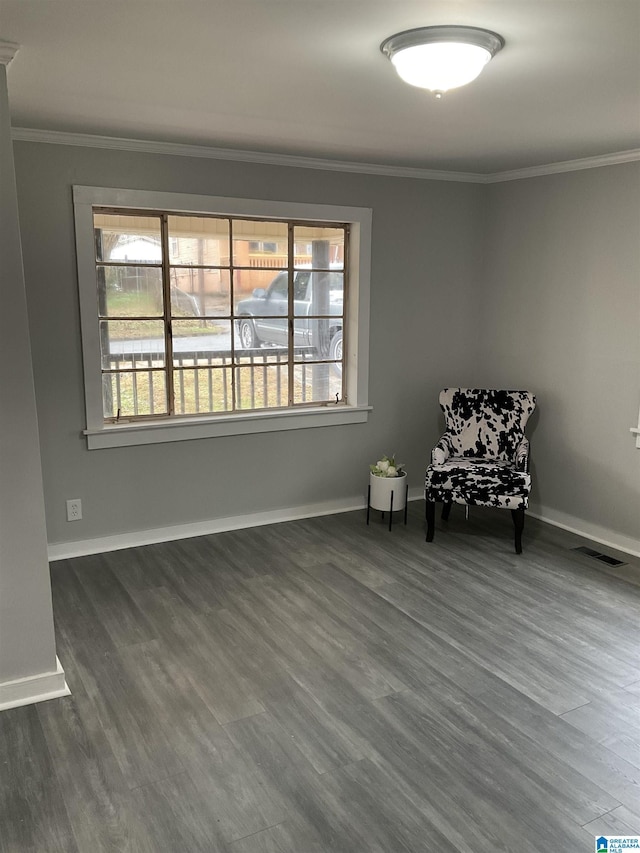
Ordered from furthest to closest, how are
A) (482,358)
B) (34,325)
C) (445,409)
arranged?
1. (482,358)
2. (445,409)
3. (34,325)

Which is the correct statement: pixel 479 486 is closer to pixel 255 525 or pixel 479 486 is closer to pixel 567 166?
pixel 255 525

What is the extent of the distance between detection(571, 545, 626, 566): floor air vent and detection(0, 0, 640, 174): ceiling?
231 centimetres

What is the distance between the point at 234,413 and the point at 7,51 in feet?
8.26

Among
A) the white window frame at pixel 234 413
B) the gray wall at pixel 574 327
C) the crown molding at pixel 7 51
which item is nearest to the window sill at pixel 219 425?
the white window frame at pixel 234 413

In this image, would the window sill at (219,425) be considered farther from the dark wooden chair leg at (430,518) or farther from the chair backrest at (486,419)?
the dark wooden chair leg at (430,518)

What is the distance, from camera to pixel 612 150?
13.0ft

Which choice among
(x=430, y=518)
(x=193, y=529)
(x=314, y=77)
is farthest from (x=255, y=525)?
(x=314, y=77)

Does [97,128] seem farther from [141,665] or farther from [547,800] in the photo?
[547,800]

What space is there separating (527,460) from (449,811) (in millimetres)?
2621

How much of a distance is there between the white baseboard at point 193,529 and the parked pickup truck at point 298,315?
1037 millimetres

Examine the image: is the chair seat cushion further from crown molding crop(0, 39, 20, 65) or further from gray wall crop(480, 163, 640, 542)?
crown molding crop(0, 39, 20, 65)

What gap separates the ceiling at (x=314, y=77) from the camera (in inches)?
77.4

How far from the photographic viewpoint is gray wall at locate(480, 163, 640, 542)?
13.6 feet

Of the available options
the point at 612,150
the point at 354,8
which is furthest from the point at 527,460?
the point at 354,8
